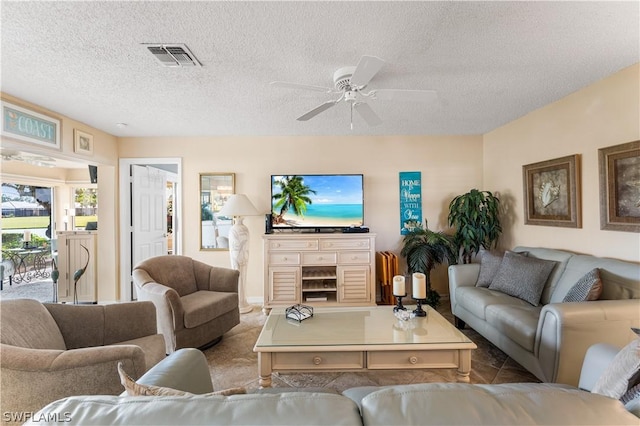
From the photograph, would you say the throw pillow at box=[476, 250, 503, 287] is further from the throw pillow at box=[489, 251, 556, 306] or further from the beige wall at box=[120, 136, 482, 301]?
the beige wall at box=[120, 136, 482, 301]

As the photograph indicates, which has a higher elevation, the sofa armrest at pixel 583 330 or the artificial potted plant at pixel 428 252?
the artificial potted plant at pixel 428 252

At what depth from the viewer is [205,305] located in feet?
8.38

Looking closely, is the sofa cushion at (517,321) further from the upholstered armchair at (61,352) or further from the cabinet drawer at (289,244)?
the upholstered armchair at (61,352)

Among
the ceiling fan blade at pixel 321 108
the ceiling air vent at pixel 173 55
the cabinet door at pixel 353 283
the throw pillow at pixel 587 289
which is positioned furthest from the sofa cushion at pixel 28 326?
the throw pillow at pixel 587 289

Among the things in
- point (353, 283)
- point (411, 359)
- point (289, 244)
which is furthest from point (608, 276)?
point (289, 244)

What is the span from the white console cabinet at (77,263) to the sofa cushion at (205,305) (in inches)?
83.1

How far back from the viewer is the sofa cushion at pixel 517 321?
6.45ft

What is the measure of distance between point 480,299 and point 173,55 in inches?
124

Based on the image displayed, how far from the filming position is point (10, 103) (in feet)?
8.27

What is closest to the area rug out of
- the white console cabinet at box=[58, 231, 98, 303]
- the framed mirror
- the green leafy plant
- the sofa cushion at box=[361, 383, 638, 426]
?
the green leafy plant

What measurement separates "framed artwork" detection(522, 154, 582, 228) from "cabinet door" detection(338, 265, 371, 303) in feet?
6.63

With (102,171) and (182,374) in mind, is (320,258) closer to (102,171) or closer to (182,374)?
(182,374)

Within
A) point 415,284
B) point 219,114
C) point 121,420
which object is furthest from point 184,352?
point 219,114

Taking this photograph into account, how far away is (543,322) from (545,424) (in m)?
1.65
